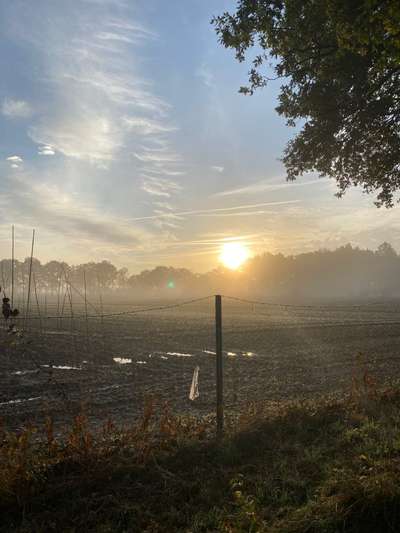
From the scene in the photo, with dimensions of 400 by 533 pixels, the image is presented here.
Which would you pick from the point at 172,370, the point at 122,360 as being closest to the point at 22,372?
the point at 122,360

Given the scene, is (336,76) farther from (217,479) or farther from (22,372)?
(22,372)

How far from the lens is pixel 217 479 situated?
18.3 ft

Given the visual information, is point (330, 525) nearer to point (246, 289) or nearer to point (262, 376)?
point (262, 376)

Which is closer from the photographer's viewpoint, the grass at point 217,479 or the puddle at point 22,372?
the grass at point 217,479

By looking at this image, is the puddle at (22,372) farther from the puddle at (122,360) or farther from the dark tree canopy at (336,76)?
the dark tree canopy at (336,76)

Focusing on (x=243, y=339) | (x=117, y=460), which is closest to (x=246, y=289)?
(x=243, y=339)

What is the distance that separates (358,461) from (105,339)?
25964mm

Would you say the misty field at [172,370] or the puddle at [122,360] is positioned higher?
the misty field at [172,370]

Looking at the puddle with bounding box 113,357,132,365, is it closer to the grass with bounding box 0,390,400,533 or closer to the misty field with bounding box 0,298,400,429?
the misty field with bounding box 0,298,400,429

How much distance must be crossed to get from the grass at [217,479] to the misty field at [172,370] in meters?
1.28

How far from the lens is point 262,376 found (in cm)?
1630

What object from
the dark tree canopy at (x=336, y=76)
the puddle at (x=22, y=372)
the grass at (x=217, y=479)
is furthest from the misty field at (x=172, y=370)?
the dark tree canopy at (x=336, y=76)

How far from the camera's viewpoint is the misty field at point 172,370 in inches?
453

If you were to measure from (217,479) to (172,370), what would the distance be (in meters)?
12.9
